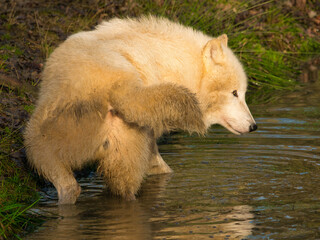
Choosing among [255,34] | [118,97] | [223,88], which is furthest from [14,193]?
[255,34]

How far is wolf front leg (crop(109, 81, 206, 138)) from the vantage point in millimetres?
5000

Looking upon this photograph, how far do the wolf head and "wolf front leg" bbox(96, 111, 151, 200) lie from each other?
90 centimetres

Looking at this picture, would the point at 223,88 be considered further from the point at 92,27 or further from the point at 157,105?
the point at 92,27

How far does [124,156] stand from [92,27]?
5.23 m

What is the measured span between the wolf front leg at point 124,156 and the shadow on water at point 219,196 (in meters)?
0.19

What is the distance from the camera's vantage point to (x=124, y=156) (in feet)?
18.3

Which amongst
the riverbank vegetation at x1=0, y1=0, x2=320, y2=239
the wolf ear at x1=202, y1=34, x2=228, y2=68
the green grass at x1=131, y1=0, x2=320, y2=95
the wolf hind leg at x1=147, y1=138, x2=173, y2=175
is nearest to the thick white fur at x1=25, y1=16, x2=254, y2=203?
the wolf ear at x1=202, y1=34, x2=228, y2=68

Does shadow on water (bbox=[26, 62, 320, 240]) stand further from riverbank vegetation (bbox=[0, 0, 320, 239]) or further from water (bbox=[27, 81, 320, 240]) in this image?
riverbank vegetation (bbox=[0, 0, 320, 239])

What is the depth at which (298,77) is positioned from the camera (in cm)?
1195

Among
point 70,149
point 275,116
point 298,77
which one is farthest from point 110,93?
point 298,77

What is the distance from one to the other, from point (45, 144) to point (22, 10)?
214 inches

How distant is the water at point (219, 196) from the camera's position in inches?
194

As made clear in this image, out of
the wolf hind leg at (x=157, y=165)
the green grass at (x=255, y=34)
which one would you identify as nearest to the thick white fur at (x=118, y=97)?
the wolf hind leg at (x=157, y=165)

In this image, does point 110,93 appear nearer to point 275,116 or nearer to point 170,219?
point 170,219
